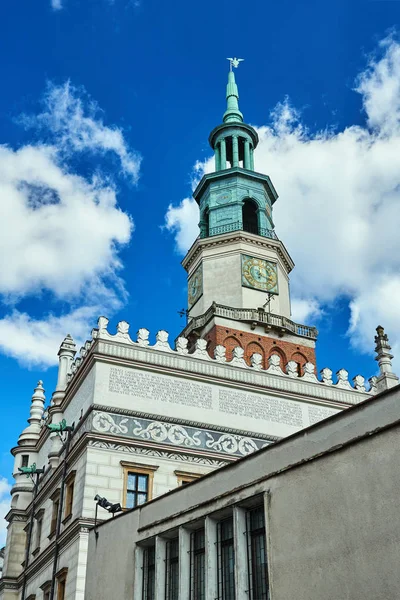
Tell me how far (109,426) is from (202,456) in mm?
3946

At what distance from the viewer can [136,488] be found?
90.2ft

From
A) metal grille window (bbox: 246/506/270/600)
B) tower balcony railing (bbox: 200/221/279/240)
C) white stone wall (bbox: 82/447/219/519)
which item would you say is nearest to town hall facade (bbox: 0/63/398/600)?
white stone wall (bbox: 82/447/219/519)

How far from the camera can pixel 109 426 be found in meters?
28.3

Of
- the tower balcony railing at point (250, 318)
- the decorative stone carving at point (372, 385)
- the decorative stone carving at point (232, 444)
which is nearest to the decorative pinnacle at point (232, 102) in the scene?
the tower balcony railing at point (250, 318)

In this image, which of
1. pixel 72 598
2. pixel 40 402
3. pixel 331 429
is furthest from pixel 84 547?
pixel 40 402

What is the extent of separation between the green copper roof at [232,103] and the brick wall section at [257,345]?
61.0 ft

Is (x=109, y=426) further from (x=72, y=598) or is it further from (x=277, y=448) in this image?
(x=277, y=448)

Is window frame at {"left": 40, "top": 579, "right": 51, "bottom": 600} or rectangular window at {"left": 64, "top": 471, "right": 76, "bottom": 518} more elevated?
rectangular window at {"left": 64, "top": 471, "right": 76, "bottom": 518}

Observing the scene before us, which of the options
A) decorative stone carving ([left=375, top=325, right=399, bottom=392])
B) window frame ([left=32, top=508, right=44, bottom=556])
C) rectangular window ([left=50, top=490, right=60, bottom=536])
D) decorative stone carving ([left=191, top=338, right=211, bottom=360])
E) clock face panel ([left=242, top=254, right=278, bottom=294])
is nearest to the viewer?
rectangular window ([left=50, top=490, right=60, bottom=536])

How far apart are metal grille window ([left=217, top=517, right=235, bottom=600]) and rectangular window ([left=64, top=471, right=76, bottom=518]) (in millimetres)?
14304

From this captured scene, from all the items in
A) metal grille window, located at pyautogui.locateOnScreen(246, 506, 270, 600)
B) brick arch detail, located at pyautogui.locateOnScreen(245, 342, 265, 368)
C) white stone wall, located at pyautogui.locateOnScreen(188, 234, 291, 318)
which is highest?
white stone wall, located at pyautogui.locateOnScreen(188, 234, 291, 318)

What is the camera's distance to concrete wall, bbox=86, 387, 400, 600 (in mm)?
11891

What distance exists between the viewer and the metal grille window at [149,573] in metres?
16.7

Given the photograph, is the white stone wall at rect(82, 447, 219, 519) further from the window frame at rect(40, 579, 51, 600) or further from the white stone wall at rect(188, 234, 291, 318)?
the white stone wall at rect(188, 234, 291, 318)
